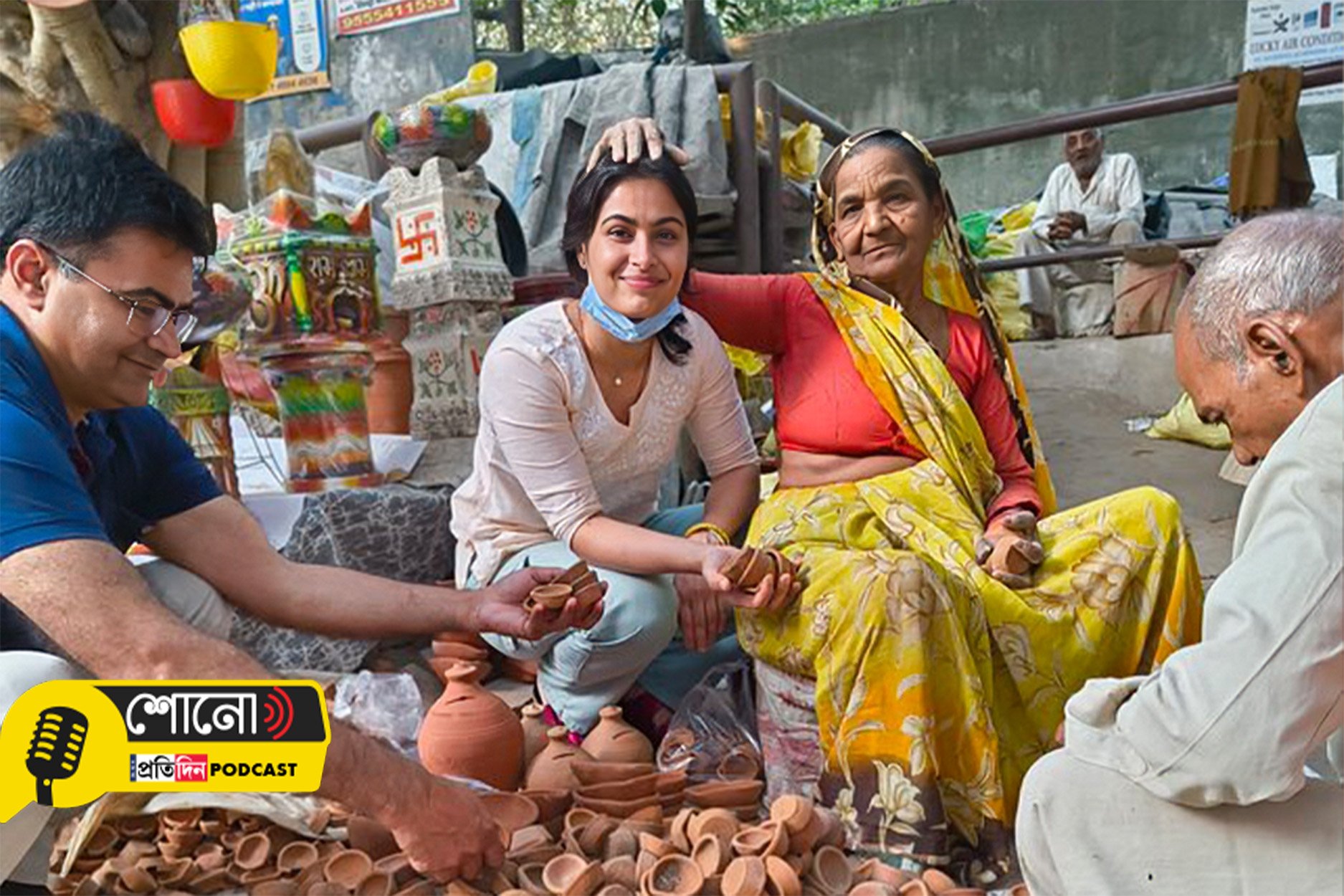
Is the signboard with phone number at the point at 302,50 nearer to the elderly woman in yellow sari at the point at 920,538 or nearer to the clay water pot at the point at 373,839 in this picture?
the elderly woman in yellow sari at the point at 920,538

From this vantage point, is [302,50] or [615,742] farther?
[302,50]

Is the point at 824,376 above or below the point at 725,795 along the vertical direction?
→ above

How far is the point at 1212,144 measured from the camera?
28.1ft

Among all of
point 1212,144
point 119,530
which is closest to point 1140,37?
point 1212,144

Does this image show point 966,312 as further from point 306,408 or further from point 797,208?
point 797,208

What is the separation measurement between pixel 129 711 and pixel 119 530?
2.14ft

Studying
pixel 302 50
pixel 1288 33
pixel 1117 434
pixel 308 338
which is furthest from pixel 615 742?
pixel 302 50

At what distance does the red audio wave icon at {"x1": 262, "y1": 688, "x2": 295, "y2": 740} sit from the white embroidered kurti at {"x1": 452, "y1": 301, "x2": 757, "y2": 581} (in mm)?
886

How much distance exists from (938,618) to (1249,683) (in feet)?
2.54

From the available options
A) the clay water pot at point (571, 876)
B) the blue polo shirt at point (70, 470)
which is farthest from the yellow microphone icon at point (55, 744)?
the clay water pot at point (571, 876)

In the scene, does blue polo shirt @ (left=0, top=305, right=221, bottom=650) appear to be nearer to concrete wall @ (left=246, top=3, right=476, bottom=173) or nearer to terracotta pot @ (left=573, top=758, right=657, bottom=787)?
terracotta pot @ (left=573, top=758, right=657, bottom=787)

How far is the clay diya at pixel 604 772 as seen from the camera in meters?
2.05

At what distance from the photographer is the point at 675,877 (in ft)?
5.54

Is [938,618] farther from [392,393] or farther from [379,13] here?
[379,13]
